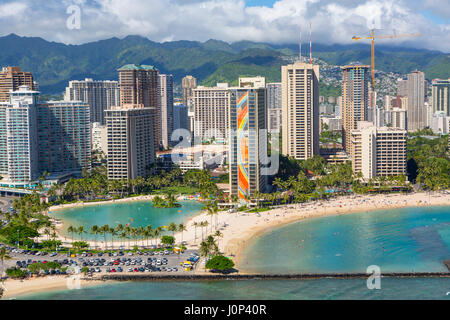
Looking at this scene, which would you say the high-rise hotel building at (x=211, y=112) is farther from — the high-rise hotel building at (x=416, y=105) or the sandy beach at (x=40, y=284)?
the sandy beach at (x=40, y=284)

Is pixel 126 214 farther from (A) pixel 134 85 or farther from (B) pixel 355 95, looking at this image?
(B) pixel 355 95

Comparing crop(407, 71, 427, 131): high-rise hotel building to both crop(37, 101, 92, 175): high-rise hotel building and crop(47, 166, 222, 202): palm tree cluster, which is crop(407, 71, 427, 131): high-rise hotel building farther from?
crop(37, 101, 92, 175): high-rise hotel building

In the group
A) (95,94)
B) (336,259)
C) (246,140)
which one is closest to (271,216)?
(246,140)

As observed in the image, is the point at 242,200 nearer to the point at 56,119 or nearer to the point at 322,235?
the point at 322,235

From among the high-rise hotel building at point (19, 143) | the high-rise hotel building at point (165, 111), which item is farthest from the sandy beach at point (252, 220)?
the high-rise hotel building at point (165, 111)

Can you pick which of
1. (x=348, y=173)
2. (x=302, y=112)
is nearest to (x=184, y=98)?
(x=302, y=112)

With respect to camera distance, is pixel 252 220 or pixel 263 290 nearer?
pixel 263 290
